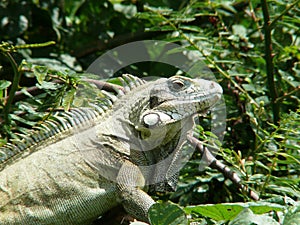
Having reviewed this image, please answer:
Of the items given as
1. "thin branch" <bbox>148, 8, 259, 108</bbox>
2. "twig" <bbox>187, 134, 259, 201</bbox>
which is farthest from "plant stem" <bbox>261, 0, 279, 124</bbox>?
"twig" <bbox>187, 134, 259, 201</bbox>

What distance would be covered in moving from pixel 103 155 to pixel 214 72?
163 cm

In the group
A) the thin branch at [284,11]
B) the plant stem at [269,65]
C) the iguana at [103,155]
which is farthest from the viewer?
the plant stem at [269,65]

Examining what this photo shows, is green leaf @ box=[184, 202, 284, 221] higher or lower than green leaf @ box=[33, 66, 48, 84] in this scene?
lower

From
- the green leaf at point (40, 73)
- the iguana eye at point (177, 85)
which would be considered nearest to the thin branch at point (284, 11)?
the iguana eye at point (177, 85)

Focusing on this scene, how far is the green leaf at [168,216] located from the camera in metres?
2.60

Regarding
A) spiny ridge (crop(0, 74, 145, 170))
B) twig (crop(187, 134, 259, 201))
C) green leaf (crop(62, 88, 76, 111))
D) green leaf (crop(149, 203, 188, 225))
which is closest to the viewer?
green leaf (crop(149, 203, 188, 225))

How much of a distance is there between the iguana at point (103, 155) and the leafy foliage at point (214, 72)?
0.27 m

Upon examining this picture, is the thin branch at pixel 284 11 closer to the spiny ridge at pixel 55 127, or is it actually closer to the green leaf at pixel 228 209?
the spiny ridge at pixel 55 127

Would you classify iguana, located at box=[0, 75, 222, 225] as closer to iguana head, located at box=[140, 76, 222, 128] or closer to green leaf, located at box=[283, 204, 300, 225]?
iguana head, located at box=[140, 76, 222, 128]

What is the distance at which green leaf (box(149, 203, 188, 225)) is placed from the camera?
8.52 feet

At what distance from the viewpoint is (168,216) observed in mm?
2604

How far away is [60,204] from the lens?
3.10 metres

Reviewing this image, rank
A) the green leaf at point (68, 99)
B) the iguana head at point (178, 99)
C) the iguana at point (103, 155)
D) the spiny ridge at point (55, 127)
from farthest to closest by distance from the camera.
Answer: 1. the green leaf at point (68, 99)
2. the spiny ridge at point (55, 127)
3. the iguana head at point (178, 99)
4. the iguana at point (103, 155)

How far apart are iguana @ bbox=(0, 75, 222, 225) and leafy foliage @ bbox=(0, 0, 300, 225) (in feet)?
0.88
